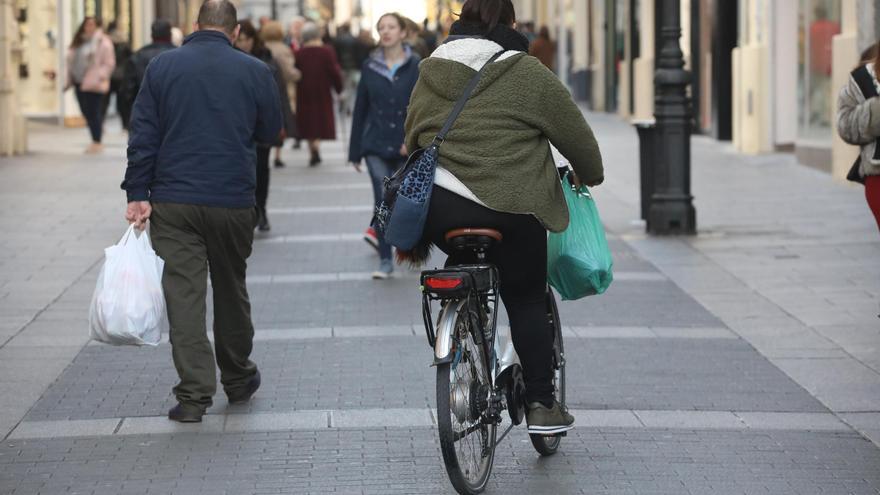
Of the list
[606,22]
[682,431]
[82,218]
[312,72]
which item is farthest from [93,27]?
[682,431]

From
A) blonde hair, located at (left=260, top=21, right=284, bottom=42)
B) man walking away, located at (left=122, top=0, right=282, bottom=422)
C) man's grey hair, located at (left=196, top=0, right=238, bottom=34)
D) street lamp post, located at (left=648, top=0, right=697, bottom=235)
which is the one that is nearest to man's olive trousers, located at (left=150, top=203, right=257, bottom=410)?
man walking away, located at (left=122, top=0, right=282, bottom=422)

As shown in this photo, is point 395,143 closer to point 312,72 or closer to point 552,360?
point 552,360

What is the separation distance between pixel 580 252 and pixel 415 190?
0.72m

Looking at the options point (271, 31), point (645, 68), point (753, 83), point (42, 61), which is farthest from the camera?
point (42, 61)

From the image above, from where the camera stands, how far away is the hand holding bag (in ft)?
17.4

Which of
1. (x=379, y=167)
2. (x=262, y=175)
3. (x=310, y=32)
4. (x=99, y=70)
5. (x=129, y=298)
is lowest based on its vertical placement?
(x=129, y=298)

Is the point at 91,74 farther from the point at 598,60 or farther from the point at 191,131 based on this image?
the point at 191,131

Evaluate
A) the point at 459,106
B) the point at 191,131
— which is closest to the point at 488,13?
the point at 459,106

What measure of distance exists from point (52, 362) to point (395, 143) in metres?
3.64

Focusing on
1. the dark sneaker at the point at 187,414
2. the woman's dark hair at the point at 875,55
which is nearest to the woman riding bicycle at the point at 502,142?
the dark sneaker at the point at 187,414

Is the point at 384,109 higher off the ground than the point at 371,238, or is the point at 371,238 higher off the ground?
the point at 384,109

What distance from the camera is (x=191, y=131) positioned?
657cm

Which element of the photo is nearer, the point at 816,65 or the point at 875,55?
the point at 875,55

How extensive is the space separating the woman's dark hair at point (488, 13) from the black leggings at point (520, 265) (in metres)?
0.60
